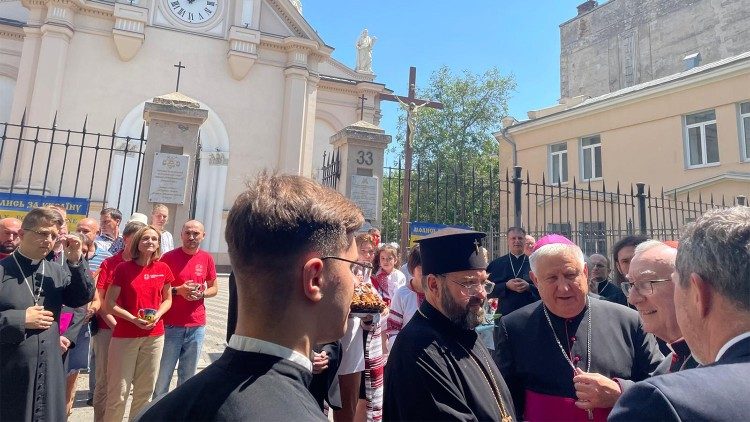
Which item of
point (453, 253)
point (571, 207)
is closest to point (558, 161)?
point (571, 207)

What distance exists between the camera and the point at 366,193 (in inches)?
324

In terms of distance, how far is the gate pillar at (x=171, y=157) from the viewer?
23.7ft

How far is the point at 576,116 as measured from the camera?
18.3 metres

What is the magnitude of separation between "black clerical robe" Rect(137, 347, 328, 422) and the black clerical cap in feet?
4.59

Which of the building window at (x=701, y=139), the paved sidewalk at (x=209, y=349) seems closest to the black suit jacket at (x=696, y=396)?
the paved sidewalk at (x=209, y=349)

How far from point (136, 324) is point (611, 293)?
204 inches

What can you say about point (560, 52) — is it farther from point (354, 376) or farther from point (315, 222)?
point (315, 222)

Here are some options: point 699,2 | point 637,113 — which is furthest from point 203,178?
point 699,2

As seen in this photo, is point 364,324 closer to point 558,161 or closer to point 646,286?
point 646,286

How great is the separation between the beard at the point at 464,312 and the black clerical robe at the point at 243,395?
1331 millimetres

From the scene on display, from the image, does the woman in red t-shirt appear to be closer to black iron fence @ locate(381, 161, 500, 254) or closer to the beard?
the beard

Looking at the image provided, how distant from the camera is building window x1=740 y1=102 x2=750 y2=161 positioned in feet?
47.0

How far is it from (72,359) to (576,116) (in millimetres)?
18264

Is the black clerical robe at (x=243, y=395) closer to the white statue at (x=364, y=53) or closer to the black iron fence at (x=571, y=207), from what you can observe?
the black iron fence at (x=571, y=207)
